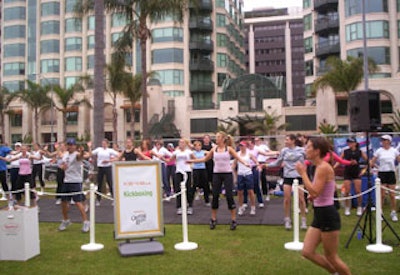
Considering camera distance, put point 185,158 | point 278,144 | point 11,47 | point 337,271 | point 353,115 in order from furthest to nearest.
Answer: point 11,47
point 278,144
point 185,158
point 353,115
point 337,271

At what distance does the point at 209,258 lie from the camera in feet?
22.1

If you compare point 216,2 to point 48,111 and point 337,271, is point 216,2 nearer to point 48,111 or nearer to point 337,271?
point 48,111

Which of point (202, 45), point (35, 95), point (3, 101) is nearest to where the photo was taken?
point (35, 95)

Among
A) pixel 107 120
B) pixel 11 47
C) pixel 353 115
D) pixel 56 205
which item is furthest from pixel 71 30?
pixel 353 115

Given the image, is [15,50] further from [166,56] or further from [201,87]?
[201,87]

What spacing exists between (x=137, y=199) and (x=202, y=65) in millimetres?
51577

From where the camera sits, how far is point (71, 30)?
62.5 metres

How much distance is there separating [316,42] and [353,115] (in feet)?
156

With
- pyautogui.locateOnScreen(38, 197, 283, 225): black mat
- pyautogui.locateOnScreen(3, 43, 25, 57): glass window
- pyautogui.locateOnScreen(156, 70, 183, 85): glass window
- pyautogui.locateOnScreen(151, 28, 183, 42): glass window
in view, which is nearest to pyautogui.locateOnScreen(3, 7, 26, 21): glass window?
pyautogui.locateOnScreen(3, 43, 25, 57): glass window

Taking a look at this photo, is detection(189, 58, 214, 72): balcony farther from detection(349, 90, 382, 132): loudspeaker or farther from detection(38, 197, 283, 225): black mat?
detection(349, 90, 382, 132): loudspeaker

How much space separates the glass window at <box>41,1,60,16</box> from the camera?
6258cm

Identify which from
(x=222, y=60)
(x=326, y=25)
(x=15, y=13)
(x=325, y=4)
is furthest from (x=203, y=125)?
(x=15, y=13)

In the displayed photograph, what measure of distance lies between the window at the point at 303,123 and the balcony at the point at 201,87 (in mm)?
15131

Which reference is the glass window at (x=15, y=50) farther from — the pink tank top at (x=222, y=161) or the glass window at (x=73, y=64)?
the pink tank top at (x=222, y=161)
